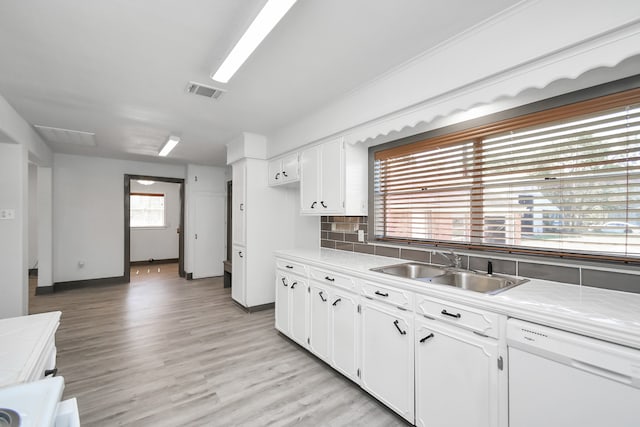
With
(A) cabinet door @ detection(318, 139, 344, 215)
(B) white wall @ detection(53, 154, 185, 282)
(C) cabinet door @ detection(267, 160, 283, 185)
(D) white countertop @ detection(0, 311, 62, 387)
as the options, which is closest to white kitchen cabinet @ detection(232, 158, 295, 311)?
(C) cabinet door @ detection(267, 160, 283, 185)

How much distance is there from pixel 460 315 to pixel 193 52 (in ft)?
7.91

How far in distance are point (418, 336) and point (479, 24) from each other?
1874 millimetres

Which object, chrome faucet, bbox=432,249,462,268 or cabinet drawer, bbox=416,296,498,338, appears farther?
chrome faucet, bbox=432,249,462,268

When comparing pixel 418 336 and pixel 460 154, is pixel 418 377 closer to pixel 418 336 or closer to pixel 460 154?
pixel 418 336

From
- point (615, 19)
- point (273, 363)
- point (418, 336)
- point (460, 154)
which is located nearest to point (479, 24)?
point (615, 19)

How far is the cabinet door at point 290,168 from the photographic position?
3.64m

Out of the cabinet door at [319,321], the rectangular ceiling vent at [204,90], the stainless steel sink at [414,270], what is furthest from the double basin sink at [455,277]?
the rectangular ceiling vent at [204,90]

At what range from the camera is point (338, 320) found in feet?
8.13

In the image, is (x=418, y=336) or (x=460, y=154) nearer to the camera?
(x=418, y=336)

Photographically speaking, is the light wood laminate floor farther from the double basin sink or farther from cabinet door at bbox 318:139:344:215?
cabinet door at bbox 318:139:344:215

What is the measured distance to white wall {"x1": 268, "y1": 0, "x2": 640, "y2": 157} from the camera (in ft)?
A: 4.36

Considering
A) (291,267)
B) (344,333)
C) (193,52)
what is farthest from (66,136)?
(344,333)

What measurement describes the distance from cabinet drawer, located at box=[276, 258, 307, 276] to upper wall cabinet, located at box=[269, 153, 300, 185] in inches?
40.6

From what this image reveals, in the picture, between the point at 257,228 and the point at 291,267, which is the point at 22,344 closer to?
the point at 291,267
